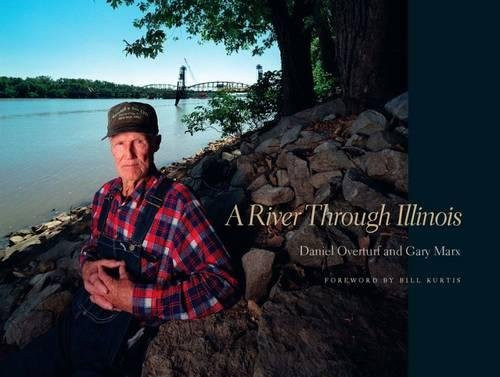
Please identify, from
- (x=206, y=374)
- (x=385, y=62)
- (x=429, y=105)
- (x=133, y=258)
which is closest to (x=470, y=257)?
(x=429, y=105)

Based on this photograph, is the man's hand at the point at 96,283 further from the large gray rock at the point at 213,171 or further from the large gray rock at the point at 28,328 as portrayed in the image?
the large gray rock at the point at 213,171

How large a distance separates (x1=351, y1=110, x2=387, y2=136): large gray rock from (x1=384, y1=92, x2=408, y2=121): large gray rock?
179 mm

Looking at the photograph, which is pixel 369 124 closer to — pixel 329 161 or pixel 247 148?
pixel 329 161

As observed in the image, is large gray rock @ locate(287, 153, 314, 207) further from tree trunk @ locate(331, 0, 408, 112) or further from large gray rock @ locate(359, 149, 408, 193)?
tree trunk @ locate(331, 0, 408, 112)

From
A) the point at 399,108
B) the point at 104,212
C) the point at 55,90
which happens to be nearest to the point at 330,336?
the point at 104,212

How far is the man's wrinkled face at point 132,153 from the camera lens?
2.29 meters

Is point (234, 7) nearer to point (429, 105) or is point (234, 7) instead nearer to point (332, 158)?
point (332, 158)

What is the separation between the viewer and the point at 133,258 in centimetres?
214

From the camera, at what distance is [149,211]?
212cm

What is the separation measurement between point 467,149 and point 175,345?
7.35 ft

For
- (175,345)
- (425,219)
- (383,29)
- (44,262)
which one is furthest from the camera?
(44,262)

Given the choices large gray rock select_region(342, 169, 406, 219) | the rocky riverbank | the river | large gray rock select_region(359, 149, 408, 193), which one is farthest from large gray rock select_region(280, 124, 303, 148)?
the river

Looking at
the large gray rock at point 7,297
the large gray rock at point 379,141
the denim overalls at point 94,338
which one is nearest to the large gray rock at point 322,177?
the large gray rock at point 379,141

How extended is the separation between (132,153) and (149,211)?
494mm
